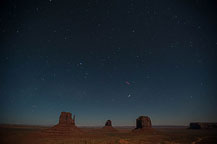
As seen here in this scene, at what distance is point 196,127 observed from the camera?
176 m

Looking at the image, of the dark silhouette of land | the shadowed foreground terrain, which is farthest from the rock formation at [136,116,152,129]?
the shadowed foreground terrain

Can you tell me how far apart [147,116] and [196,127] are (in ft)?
412

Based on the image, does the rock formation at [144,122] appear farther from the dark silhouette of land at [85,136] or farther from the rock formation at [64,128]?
the rock formation at [64,128]

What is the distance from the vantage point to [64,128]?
6919cm

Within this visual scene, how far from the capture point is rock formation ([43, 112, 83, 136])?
204 ft

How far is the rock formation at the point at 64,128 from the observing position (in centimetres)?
6209

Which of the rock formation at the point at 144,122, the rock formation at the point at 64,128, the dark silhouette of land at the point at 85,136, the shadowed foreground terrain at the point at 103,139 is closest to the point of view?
the shadowed foreground terrain at the point at 103,139

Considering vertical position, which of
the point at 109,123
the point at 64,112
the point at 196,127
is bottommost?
the point at 196,127

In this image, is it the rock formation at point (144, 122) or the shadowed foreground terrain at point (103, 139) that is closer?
the shadowed foreground terrain at point (103, 139)

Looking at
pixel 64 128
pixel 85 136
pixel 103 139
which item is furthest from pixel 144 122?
pixel 64 128

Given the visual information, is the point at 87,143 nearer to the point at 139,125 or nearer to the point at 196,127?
the point at 139,125

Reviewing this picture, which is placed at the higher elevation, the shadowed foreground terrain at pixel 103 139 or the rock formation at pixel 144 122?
the shadowed foreground terrain at pixel 103 139

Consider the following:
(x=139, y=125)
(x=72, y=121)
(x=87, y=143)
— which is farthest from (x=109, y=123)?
(x=87, y=143)

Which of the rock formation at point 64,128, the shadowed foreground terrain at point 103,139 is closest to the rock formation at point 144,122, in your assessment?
the shadowed foreground terrain at point 103,139
